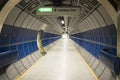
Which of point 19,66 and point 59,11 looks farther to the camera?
point 19,66

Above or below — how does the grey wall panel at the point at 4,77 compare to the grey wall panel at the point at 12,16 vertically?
below


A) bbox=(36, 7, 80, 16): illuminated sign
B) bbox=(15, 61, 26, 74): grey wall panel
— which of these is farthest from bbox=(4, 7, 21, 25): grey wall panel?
bbox=(15, 61, 26, 74): grey wall panel

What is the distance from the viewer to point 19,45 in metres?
14.9

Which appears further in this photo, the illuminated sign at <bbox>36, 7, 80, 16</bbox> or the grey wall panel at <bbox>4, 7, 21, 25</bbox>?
the illuminated sign at <bbox>36, 7, 80, 16</bbox>

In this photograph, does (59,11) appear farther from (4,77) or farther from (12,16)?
(4,77)

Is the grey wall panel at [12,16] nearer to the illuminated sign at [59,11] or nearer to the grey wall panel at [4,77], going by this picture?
the illuminated sign at [59,11]

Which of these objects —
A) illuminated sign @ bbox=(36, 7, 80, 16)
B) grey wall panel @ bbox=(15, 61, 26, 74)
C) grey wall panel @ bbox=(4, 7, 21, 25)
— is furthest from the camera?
grey wall panel @ bbox=(15, 61, 26, 74)

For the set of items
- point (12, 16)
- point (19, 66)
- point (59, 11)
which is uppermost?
point (59, 11)

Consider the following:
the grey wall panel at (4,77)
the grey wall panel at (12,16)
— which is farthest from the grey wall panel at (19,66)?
the grey wall panel at (12,16)

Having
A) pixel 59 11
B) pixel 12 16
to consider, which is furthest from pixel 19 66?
pixel 59 11

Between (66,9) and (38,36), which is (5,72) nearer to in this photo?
(66,9)

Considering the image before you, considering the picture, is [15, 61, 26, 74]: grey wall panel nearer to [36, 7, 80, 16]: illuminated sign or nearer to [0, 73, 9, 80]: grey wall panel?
[0, 73, 9, 80]: grey wall panel

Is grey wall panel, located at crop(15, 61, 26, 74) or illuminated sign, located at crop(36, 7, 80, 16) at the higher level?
illuminated sign, located at crop(36, 7, 80, 16)

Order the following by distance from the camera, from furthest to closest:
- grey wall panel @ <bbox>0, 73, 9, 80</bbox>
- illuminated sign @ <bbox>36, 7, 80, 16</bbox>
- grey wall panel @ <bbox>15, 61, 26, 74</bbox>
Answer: grey wall panel @ <bbox>15, 61, 26, 74</bbox> → illuminated sign @ <bbox>36, 7, 80, 16</bbox> → grey wall panel @ <bbox>0, 73, 9, 80</bbox>
